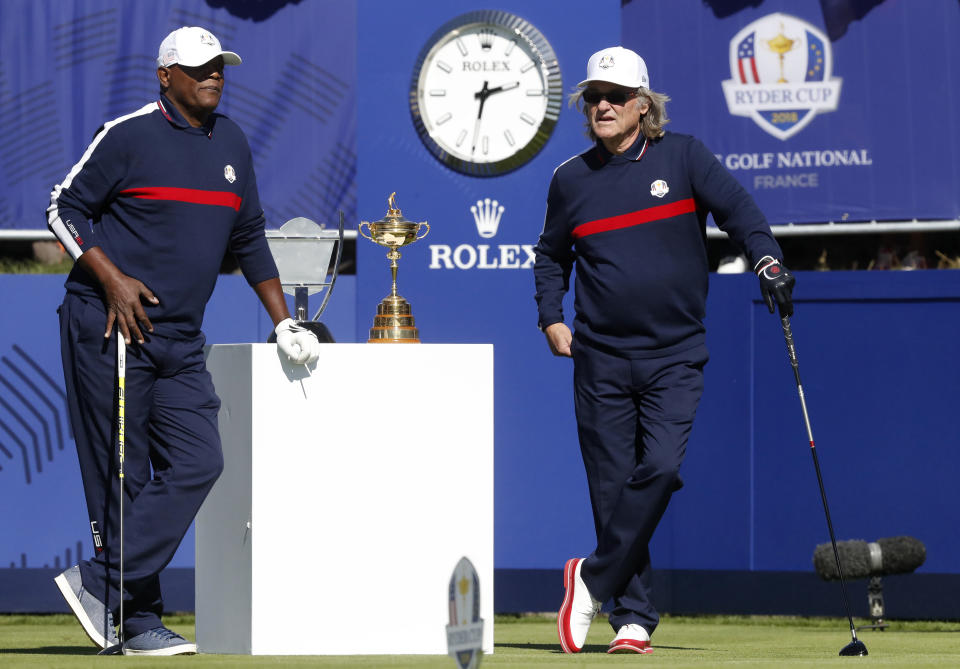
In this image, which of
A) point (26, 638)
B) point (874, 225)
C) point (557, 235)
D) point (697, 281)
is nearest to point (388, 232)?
point (557, 235)

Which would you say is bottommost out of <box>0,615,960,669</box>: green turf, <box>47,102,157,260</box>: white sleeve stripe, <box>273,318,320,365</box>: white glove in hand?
<box>0,615,960,669</box>: green turf

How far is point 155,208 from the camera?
5215mm

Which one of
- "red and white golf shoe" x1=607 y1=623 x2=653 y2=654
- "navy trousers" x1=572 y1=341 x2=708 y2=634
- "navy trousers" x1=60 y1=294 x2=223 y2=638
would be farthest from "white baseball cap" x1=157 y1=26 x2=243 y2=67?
"red and white golf shoe" x1=607 y1=623 x2=653 y2=654

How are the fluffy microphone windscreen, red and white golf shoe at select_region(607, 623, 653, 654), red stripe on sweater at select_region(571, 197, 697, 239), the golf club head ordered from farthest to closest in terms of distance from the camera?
the fluffy microphone windscreen
red stripe on sweater at select_region(571, 197, 697, 239)
red and white golf shoe at select_region(607, 623, 653, 654)
the golf club head

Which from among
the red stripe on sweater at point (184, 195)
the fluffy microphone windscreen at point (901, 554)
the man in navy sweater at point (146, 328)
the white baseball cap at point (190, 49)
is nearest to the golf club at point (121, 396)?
the man in navy sweater at point (146, 328)

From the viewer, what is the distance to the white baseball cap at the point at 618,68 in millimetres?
5594

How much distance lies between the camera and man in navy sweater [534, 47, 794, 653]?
5.48m

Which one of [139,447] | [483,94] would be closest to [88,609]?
[139,447]

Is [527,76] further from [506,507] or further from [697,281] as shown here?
[697,281]

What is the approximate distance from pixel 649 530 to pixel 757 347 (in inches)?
96.3

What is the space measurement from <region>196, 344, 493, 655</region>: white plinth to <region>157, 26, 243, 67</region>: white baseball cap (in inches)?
35.8

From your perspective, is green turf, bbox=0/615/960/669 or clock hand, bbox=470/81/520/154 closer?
green turf, bbox=0/615/960/669

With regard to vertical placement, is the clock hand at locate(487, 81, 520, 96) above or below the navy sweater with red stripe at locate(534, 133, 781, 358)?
above

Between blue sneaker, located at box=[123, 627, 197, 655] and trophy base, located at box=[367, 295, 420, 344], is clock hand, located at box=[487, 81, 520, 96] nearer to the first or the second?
trophy base, located at box=[367, 295, 420, 344]
